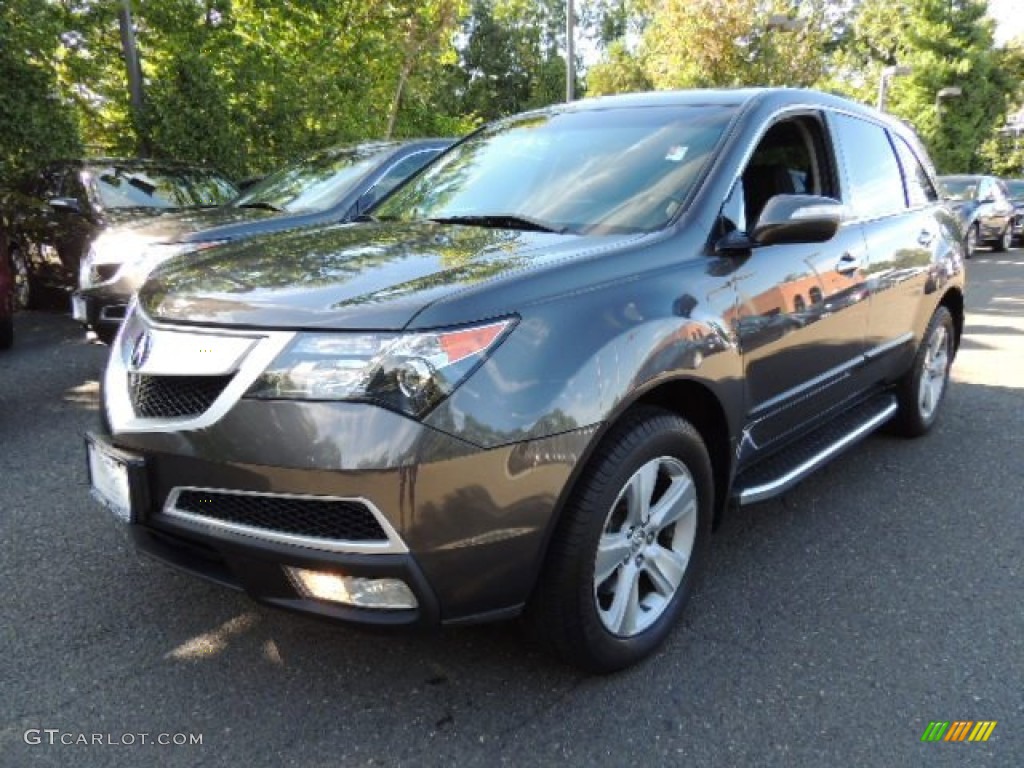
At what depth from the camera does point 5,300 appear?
267 inches

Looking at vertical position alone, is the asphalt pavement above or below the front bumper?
below

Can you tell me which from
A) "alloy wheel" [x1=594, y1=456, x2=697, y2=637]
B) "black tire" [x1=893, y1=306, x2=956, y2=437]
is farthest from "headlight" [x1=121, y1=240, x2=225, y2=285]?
"black tire" [x1=893, y1=306, x2=956, y2=437]

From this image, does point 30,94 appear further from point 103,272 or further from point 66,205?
point 103,272

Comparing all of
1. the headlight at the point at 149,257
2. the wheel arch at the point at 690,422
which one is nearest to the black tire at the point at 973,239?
the headlight at the point at 149,257

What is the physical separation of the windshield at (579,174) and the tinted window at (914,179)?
170 centimetres

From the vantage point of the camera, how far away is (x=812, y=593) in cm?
310

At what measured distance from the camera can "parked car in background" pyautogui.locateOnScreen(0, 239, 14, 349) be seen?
6.64 meters

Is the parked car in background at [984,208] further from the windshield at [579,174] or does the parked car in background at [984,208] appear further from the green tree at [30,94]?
the windshield at [579,174]

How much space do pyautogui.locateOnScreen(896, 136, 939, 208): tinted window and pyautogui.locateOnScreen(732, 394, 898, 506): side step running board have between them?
42.7 inches

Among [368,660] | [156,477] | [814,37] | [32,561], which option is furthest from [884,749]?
[814,37]

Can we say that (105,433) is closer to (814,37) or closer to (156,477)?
(156,477)

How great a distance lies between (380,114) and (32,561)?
14.2 m

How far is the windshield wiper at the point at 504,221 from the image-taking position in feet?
9.52

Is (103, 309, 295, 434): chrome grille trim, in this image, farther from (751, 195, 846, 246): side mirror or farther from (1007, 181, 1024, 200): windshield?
(1007, 181, 1024, 200): windshield
